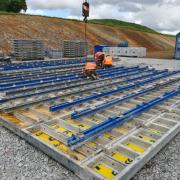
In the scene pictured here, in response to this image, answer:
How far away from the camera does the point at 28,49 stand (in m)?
24.1

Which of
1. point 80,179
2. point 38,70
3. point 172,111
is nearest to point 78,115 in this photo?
point 80,179

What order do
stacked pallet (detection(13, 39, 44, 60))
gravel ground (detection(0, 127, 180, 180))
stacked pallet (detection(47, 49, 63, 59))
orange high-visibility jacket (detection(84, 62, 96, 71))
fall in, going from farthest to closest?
1. stacked pallet (detection(47, 49, 63, 59))
2. stacked pallet (detection(13, 39, 44, 60))
3. orange high-visibility jacket (detection(84, 62, 96, 71))
4. gravel ground (detection(0, 127, 180, 180))

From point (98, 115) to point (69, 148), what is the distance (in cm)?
229

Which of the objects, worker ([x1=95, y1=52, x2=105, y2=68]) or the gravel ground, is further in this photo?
worker ([x1=95, y1=52, x2=105, y2=68])

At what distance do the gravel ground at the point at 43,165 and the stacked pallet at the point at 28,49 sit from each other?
19352 mm

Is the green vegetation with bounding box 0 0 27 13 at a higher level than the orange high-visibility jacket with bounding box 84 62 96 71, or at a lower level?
higher

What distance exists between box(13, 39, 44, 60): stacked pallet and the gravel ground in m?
19.4

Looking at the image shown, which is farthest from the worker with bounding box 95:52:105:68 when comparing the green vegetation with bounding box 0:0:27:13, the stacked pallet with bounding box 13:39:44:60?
the green vegetation with bounding box 0:0:27:13

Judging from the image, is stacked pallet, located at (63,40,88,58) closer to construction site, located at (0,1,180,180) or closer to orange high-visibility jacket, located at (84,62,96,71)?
orange high-visibility jacket, located at (84,62,96,71)

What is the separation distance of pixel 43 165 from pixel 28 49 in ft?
68.9

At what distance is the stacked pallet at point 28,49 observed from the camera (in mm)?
23453

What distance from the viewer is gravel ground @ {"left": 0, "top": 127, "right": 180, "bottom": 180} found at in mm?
4414

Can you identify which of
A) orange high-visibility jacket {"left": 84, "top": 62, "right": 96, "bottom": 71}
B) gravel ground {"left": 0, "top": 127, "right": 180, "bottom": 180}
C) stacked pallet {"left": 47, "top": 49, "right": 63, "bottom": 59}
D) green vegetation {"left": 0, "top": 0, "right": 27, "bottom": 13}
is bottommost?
gravel ground {"left": 0, "top": 127, "right": 180, "bottom": 180}

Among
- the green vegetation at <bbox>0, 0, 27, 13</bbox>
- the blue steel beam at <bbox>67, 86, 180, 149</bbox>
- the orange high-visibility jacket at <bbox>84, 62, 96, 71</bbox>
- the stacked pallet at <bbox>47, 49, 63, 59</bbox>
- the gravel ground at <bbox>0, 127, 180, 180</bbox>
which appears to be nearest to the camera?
the gravel ground at <bbox>0, 127, 180, 180</bbox>
